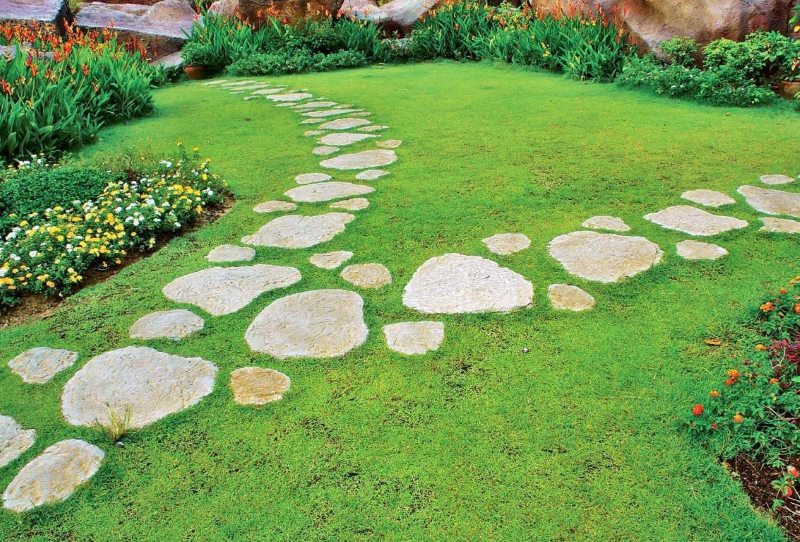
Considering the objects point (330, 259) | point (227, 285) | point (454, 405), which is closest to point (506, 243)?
point (330, 259)

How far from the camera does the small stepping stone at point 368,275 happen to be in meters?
2.65

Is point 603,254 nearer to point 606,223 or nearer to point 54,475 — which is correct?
point 606,223

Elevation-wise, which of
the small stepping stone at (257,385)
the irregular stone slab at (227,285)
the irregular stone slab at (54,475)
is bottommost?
the irregular stone slab at (54,475)

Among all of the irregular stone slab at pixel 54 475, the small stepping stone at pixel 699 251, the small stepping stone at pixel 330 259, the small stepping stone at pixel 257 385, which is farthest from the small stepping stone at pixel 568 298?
the irregular stone slab at pixel 54 475

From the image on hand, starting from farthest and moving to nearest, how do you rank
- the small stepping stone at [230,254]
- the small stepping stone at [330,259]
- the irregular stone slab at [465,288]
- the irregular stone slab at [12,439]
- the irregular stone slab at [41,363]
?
the small stepping stone at [230,254]
the small stepping stone at [330,259]
the irregular stone slab at [465,288]
the irregular stone slab at [41,363]
the irregular stone slab at [12,439]

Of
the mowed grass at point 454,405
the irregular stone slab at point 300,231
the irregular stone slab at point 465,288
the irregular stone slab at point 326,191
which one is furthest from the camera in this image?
the irregular stone slab at point 326,191

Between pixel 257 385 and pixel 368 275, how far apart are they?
851 millimetres

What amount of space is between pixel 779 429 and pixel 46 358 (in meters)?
2.47

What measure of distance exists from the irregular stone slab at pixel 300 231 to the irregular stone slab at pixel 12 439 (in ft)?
4.76

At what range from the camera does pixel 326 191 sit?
3.79 meters

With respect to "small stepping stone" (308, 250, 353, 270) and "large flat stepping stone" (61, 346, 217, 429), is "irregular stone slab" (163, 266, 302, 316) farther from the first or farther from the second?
"large flat stepping stone" (61, 346, 217, 429)

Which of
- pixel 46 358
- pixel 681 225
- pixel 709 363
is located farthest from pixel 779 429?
pixel 46 358

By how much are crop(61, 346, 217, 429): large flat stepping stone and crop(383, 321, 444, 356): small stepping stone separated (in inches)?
25.9

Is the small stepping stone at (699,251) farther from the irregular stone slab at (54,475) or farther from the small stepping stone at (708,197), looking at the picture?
the irregular stone slab at (54,475)
